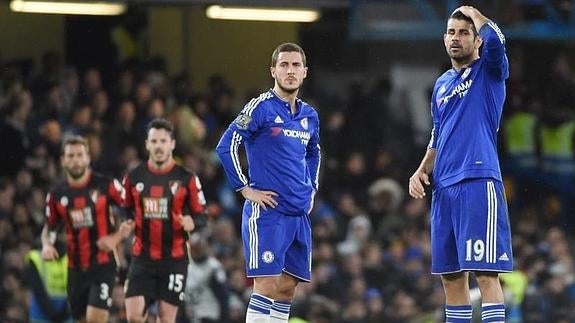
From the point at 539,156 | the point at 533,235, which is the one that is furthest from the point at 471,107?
the point at 539,156

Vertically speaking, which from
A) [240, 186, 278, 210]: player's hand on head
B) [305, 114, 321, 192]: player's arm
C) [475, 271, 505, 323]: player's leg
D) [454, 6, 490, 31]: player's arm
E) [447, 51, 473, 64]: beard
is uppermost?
[454, 6, 490, 31]: player's arm

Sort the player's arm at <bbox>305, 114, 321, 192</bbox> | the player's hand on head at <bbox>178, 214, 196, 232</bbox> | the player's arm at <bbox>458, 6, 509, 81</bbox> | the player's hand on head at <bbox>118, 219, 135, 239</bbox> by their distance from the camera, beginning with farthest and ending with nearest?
the player's hand on head at <bbox>118, 219, 135, 239</bbox> → the player's hand on head at <bbox>178, 214, 196, 232</bbox> → the player's arm at <bbox>305, 114, 321, 192</bbox> → the player's arm at <bbox>458, 6, 509, 81</bbox>

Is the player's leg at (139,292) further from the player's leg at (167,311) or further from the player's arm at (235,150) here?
the player's arm at (235,150)

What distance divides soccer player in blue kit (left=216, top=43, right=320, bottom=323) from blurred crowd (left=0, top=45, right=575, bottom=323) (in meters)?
5.43

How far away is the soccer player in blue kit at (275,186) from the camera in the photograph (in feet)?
35.9

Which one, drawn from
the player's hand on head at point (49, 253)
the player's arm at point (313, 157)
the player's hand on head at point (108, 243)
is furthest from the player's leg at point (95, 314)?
the player's arm at point (313, 157)

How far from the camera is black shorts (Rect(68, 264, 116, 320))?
14039mm

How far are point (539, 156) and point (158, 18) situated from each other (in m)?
5.80

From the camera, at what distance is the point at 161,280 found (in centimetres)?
1342

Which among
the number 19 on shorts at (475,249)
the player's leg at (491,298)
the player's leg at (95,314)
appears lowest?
the player's leg at (95,314)

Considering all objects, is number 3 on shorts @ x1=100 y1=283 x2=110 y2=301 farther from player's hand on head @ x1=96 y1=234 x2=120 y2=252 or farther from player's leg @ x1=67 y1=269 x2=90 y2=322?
player's hand on head @ x1=96 y1=234 x2=120 y2=252

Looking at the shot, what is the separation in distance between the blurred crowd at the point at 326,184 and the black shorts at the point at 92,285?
2.47 metres

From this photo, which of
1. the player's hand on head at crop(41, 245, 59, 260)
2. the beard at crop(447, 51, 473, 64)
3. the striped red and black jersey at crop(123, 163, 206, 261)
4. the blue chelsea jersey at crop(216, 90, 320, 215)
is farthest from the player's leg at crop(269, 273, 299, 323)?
the player's hand on head at crop(41, 245, 59, 260)

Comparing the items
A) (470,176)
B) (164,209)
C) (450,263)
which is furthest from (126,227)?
(470,176)
